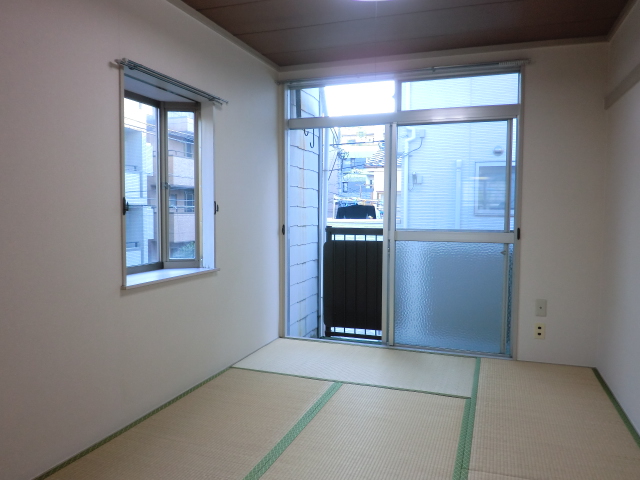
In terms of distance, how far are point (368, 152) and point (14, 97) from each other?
286 centimetres

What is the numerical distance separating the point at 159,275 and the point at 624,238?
2.64 m

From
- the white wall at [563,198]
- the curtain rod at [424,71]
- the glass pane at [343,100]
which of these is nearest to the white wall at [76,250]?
the curtain rod at [424,71]

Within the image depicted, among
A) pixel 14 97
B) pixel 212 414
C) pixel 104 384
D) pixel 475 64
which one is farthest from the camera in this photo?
pixel 475 64

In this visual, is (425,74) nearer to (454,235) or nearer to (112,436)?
(454,235)

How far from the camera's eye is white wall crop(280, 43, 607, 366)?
10.5 ft

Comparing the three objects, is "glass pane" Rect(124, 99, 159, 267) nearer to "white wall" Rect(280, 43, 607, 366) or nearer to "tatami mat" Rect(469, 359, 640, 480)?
"tatami mat" Rect(469, 359, 640, 480)

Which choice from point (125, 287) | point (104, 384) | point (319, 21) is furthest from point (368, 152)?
point (104, 384)

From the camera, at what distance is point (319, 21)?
9.52ft

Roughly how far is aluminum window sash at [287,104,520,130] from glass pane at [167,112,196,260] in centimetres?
114

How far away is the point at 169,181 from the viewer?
9.81 feet

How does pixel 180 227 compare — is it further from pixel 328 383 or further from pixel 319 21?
pixel 319 21

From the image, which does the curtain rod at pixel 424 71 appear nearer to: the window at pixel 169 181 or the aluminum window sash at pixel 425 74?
the aluminum window sash at pixel 425 74

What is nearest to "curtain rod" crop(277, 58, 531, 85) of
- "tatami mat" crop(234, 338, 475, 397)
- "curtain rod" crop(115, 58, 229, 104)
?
"curtain rod" crop(115, 58, 229, 104)

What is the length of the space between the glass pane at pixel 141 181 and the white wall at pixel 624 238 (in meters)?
2.71
